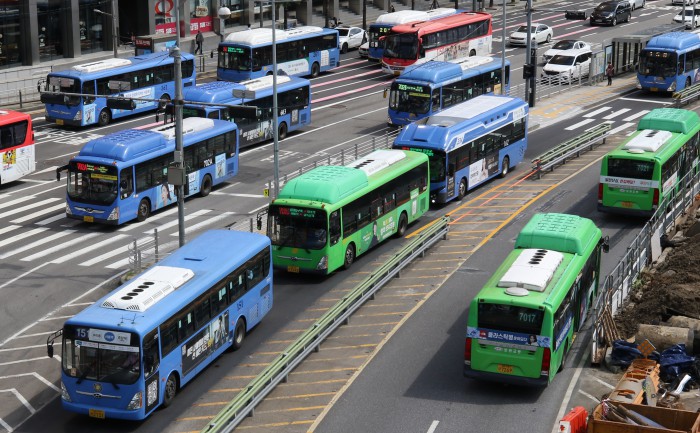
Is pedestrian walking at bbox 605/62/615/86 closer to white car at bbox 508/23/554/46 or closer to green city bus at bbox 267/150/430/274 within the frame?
white car at bbox 508/23/554/46

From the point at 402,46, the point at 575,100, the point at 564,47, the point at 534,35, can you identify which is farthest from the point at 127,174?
the point at 534,35

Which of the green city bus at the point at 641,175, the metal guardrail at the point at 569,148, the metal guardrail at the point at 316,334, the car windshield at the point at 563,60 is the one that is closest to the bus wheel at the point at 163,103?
the metal guardrail at the point at 316,334

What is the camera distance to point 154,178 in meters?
44.2

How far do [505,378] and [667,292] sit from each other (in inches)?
313

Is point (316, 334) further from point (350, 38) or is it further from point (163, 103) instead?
point (350, 38)

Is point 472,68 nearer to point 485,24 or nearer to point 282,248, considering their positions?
point 485,24

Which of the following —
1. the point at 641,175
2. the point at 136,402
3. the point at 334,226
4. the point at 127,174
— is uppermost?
the point at 641,175

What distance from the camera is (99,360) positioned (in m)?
25.8

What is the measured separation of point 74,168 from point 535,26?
5002 centimetres

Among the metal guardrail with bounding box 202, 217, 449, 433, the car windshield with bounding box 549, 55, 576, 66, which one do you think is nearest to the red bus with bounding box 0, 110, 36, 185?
the metal guardrail with bounding box 202, 217, 449, 433

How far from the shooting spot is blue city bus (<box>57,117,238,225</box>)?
42250 mm

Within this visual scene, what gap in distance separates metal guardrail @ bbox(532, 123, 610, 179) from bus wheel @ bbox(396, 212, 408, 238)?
10261 millimetres

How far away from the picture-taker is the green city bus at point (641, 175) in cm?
4159

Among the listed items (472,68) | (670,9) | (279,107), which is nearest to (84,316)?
(279,107)
